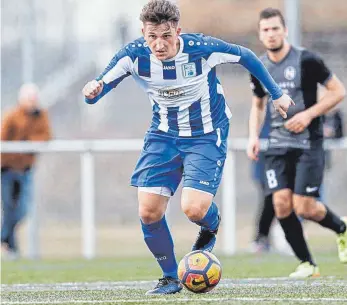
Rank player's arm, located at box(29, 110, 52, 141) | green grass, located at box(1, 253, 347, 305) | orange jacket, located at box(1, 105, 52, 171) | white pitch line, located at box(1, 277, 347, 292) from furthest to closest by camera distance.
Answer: player's arm, located at box(29, 110, 52, 141)
orange jacket, located at box(1, 105, 52, 171)
white pitch line, located at box(1, 277, 347, 292)
green grass, located at box(1, 253, 347, 305)

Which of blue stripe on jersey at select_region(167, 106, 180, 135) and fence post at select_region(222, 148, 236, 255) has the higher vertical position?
blue stripe on jersey at select_region(167, 106, 180, 135)

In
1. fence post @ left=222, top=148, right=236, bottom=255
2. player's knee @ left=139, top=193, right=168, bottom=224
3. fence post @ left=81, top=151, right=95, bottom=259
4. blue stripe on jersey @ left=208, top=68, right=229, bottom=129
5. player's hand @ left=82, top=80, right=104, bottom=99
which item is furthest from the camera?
fence post @ left=81, top=151, right=95, bottom=259

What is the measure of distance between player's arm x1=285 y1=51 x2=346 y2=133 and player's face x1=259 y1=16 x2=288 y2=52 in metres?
A: 0.25

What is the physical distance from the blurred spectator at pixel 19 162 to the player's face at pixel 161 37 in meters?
7.39

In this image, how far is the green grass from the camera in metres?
6.86

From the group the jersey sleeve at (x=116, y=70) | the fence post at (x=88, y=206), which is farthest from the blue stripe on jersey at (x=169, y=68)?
the fence post at (x=88, y=206)

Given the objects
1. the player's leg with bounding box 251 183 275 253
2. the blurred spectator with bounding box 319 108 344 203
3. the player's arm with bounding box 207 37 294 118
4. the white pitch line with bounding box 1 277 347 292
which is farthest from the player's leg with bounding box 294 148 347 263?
the blurred spectator with bounding box 319 108 344 203

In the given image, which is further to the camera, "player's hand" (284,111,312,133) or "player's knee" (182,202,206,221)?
"player's hand" (284,111,312,133)

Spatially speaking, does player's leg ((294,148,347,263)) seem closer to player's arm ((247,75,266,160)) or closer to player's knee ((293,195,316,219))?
player's knee ((293,195,316,219))

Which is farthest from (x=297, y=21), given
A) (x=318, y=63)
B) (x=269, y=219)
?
(x=318, y=63)

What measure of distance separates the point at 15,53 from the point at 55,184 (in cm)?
276

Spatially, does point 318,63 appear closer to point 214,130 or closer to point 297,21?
point 214,130

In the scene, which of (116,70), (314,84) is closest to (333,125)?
(314,84)

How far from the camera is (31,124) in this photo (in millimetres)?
14656
